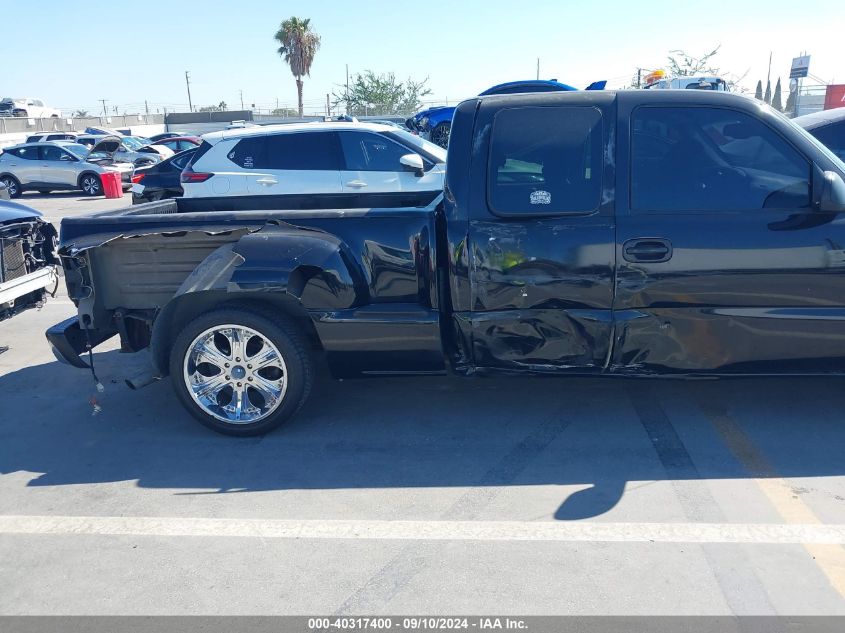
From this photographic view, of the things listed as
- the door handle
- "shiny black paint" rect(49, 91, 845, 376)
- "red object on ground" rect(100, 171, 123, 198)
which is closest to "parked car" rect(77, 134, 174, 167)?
"red object on ground" rect(100, 171, 123, 198)

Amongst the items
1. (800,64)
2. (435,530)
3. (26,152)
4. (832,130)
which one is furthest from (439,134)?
(800,64)

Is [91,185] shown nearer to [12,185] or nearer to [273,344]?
[12,185]

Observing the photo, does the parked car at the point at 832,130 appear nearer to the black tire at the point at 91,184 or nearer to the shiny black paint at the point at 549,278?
the shiny black paint at the point at 549,278

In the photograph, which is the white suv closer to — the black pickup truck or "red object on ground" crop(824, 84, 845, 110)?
the black pickup truck

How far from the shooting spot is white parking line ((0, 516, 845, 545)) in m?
3.33

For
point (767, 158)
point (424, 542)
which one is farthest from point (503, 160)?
point (424, 542)

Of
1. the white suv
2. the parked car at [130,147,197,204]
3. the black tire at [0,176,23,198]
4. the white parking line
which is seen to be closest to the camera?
the white parking line

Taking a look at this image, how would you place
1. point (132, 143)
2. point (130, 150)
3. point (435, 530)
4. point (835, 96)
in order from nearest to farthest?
point (435, 530)
point (130, 150)
point (132, 143)
point (835, 96)

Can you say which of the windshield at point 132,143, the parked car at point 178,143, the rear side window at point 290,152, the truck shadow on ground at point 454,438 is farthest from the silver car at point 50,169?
the truck shadow on ground at point 454,438

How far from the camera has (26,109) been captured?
50094mm

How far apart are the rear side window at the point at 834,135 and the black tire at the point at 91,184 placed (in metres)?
18.9

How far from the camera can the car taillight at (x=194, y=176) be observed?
9344 millimetres

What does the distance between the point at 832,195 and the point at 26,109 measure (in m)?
56.1
